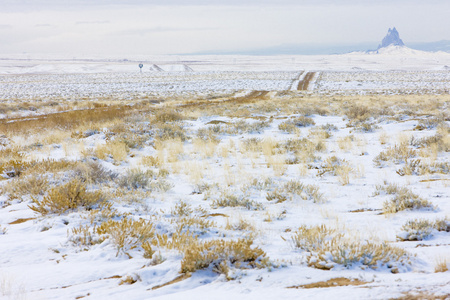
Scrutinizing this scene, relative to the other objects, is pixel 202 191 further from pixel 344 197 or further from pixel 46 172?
pixel 46 172

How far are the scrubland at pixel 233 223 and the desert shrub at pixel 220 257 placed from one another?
1 cm

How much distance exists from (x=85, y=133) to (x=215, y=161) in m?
6.25

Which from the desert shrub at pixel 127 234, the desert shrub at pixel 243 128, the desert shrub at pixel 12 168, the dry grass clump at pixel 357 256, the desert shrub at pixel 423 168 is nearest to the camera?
the dry grass clump at pixel 357 256

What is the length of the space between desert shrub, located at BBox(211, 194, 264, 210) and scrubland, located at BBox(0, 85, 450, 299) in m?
0.02

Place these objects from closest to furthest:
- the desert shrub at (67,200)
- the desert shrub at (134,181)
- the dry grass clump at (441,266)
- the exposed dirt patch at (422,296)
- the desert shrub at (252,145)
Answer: the exposed dirt patch at (422,296) < the dry grass clump at (441,266) < the desert shrub at (67,200) < the desert shrub at (134,181) < the desert shrub at (252,145)

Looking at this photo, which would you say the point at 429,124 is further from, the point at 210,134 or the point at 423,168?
the point at 210,134

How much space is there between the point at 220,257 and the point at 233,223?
116cm

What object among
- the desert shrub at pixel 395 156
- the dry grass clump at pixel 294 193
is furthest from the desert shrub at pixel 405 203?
the desert shrub at pixel 395 156

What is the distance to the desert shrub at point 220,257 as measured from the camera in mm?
2789

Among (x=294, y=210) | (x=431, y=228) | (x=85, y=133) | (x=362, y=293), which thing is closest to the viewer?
(x=362, y=293)

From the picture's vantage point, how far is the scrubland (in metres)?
2.63

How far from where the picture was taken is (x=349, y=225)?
13.0 ft

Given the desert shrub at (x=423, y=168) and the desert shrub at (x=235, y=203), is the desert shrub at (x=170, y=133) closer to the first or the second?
the desert shrub at (x=235, y=203)

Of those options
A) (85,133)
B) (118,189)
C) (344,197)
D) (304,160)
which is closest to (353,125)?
(304,160)
